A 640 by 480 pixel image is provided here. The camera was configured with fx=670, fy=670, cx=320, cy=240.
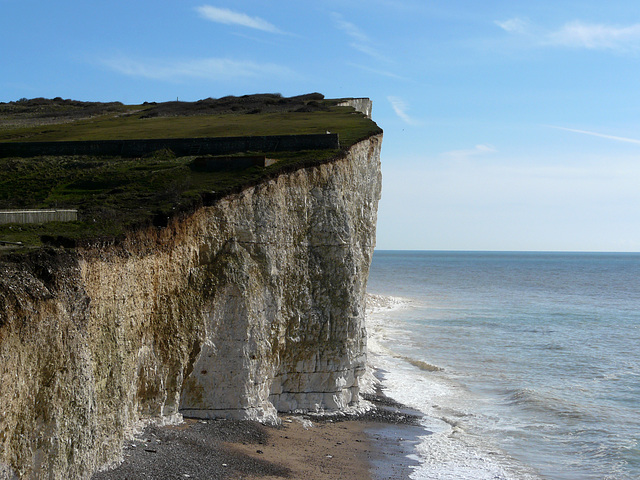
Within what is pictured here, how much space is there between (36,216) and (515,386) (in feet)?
74.9

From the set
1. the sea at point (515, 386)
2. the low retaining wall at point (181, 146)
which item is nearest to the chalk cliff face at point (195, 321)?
the low retaining wall at point (181, 146)

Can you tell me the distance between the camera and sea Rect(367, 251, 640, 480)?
2191 centimetres

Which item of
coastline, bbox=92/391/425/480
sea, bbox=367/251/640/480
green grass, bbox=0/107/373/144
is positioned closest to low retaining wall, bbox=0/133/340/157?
green grass, bbox=0/107/373/144

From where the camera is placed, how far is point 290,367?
2475cm

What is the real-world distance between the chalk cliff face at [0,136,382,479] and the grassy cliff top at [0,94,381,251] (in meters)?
0.98

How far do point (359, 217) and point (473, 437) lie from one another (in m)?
10.3

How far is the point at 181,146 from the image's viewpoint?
109ft

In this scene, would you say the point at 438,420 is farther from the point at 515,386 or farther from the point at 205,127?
the point at 205,127

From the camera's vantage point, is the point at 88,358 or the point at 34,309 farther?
the point at 88,358

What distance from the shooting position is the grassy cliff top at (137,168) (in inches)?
811

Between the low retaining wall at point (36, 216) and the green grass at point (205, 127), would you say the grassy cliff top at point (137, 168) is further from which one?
the low retaining wall at point (36, 216)

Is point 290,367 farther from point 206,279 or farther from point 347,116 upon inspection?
point 347,116

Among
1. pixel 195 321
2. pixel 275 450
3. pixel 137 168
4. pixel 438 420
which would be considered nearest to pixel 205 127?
pixel 137 168

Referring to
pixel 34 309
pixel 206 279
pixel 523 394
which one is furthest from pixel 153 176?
pixel 523 394
